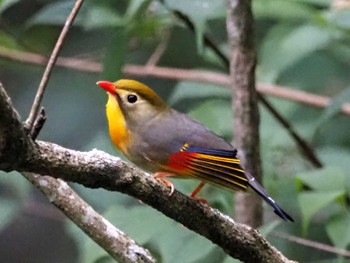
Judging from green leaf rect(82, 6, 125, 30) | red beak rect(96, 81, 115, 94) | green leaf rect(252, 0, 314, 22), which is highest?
green leaf rect(252, 0, 314, 22)

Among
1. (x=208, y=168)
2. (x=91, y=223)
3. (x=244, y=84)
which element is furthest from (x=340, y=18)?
(x=91, y=223)

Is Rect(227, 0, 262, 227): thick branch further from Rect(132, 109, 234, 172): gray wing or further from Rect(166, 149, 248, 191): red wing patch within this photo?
Rect(166, 149, 248, 191): red wing patch

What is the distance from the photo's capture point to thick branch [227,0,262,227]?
2824mm

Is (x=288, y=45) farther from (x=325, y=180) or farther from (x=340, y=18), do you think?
(x=325, y=180)

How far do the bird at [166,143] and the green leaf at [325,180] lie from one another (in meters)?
Result: 0.44

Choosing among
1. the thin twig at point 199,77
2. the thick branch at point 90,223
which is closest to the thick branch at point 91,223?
the thick branch at point 90,223

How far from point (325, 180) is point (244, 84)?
39 cm

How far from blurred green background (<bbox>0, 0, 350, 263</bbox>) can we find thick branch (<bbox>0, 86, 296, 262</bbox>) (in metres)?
0.30

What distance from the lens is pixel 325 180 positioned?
2.77m

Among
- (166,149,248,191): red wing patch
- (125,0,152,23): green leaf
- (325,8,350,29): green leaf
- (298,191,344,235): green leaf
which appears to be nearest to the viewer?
(166,149,248,191): red wing patch

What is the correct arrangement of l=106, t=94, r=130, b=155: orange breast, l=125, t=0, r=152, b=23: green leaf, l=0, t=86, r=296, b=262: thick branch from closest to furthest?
1. l=0, t=86, r=296, b=262: thick branch
2. l=106, t=94, r=130, b=155: orange breast
3. l=125, t=0, r=152, b=23: green leaf

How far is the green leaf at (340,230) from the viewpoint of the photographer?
2.62 m

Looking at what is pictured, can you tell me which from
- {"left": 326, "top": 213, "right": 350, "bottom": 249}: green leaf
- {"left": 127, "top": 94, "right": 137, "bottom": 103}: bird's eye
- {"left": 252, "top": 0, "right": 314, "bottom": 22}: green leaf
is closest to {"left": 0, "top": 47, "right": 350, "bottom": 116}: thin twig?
{"left": 252, "top": 0, "right": 314, "bottom": 22}: green leaf

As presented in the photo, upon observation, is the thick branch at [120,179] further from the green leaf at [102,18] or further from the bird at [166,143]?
the green leaf at [102,18]
